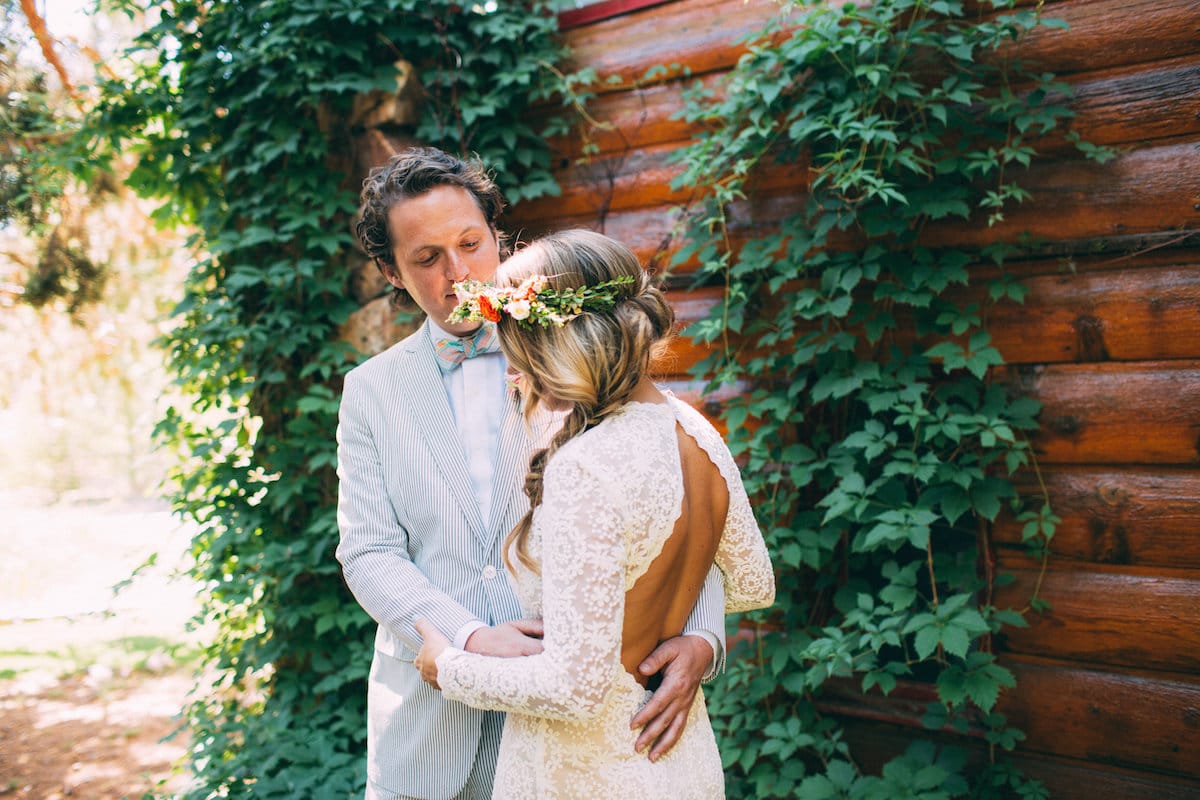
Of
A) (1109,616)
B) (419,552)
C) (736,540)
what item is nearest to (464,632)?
(419,552)

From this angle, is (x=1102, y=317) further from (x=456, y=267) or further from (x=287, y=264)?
(x=287, y=264)

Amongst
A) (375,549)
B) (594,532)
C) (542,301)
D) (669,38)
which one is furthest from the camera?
(669,38)

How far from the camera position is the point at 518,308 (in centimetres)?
139

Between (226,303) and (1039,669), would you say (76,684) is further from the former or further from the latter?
Answer: (1039,669)

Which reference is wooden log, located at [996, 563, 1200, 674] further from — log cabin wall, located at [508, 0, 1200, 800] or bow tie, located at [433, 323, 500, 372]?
bow tie, located at [433, 323, 500, 372]

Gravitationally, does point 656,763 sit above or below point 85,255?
below

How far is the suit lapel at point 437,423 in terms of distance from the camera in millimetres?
1834

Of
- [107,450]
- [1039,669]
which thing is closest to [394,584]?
[1039,669]

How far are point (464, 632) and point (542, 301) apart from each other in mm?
679

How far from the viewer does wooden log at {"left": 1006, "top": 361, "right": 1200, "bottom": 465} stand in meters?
2.43

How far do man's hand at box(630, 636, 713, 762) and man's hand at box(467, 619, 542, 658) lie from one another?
0.68 ft

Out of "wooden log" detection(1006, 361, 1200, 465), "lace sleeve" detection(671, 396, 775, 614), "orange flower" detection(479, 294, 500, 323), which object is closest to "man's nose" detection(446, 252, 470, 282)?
"orange flower" detection(479, 294, 500, 323)

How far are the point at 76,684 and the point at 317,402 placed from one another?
3.95m

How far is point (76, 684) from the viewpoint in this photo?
5699 mm
